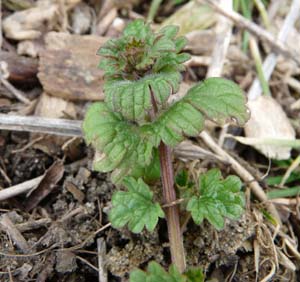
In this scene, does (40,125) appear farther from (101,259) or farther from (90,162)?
(101,259)

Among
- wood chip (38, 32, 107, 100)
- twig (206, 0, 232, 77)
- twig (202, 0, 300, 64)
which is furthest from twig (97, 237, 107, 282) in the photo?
twig (202, 0, 300, 64)

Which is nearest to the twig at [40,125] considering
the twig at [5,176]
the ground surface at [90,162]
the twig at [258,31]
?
the ground surface at [90,162]

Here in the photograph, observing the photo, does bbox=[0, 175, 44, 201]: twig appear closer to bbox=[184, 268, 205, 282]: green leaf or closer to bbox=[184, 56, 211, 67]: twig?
bbox=[184, 268, 205, 282]: green leaf

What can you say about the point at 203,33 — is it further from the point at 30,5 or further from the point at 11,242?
the point at 11,242

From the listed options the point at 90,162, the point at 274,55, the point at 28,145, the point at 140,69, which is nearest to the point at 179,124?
the point at 140,69

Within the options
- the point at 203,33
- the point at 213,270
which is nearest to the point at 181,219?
the point at 213,270

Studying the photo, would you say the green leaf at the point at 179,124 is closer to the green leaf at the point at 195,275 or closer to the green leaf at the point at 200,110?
the green leaf at the point at 200,110
